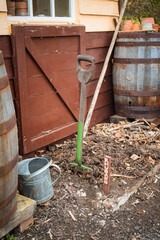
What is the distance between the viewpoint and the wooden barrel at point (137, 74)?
4.46 meters

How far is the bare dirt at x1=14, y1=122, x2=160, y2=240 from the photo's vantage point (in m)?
2.54

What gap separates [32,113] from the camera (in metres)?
3.50

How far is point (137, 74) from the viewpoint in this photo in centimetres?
455

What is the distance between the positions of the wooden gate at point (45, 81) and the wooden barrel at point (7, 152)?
3.53ft

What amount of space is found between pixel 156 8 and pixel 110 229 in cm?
721

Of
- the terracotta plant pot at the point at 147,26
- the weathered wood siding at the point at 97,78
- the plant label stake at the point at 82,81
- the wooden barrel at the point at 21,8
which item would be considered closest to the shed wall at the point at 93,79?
the weathered wood siding at the point at 97,78

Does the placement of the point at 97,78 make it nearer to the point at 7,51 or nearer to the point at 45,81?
the point at 45,81

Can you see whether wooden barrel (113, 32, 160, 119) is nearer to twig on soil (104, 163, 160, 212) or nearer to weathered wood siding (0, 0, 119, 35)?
weathered wood siding (0, 0, 119, 35)

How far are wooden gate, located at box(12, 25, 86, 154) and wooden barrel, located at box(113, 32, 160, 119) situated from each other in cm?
83

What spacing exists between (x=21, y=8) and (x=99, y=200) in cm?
233

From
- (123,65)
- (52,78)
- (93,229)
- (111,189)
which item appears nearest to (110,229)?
(93,229)

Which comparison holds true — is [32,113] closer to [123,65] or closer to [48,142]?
[48,142]

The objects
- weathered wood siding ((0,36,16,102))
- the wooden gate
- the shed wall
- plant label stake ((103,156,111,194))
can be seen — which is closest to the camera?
plant label stake ((103,156,111,194))

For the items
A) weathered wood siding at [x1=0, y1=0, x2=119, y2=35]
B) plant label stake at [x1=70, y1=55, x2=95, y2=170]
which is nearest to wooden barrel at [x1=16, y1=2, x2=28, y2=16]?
weathered wood siding at [x1=0, y1=0, x2=119, y2=35]
